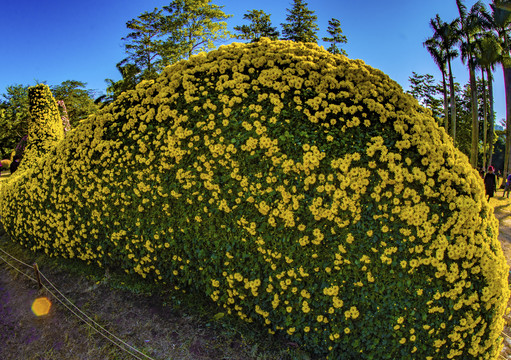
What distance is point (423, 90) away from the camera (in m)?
37.3

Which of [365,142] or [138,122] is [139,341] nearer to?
[138,122]

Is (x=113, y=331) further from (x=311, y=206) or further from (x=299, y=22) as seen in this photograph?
(x=299, y=22)

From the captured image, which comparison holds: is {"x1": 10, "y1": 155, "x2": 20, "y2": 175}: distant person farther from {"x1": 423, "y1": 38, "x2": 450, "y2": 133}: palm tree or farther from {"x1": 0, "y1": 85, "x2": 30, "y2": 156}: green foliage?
{"x1": 423, "y1": 38, "x2": 450, "y2": 133}: palm tree

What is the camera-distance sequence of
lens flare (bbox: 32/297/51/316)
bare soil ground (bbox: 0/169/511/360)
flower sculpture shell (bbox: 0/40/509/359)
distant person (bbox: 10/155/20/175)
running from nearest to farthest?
flower sculpture shell (bbox: 0/40/509/359)
bare soil ground (bbox: 0/169/511/360)
lens flare (bbox: 32/297/51/316)
distant person (bbox: 10/155/20/175)

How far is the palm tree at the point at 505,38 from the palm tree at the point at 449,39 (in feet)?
9.94

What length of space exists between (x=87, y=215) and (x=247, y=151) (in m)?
2.65

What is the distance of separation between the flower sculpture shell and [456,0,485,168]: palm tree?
22991 mm

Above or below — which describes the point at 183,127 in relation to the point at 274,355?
above

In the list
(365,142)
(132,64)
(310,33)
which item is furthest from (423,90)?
(365,142)

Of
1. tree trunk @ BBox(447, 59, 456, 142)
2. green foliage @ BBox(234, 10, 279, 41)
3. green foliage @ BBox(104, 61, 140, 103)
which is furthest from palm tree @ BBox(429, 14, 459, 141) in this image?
green foliage @ BBox(104, 61, 140, 103)

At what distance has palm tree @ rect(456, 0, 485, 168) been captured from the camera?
2192 centimetres

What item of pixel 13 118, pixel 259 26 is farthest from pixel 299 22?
pixel 13 118

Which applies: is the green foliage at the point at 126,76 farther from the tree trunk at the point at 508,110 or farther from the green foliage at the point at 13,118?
the tree trunk at the point at 508,110

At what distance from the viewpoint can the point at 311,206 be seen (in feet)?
9.35
